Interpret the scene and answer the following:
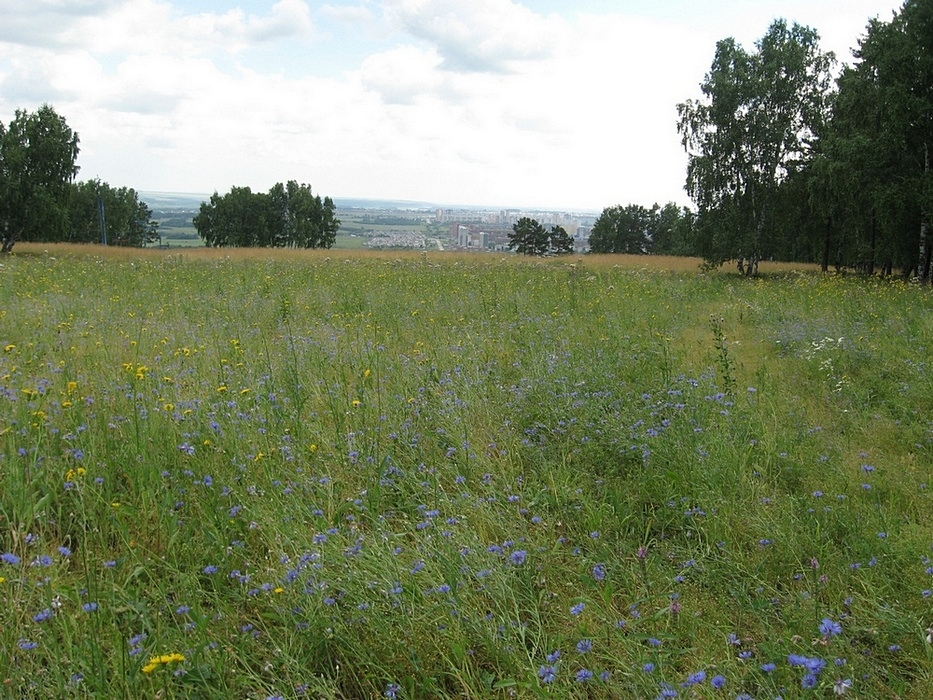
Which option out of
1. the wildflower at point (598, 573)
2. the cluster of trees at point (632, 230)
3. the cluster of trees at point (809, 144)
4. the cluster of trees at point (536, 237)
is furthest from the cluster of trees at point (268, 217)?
the wildflower at point (598, 573)

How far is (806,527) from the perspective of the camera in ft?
10.6

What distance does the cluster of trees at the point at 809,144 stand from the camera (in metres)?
18.9

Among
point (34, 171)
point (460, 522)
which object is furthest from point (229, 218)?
point (460, 522)

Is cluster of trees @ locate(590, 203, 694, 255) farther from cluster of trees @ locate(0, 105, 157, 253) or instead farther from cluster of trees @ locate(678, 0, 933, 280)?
cluster of trees @ locate(0, 105, 157, 253)

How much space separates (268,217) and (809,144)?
78.6 meters

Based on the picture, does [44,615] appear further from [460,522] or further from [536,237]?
[536,237]

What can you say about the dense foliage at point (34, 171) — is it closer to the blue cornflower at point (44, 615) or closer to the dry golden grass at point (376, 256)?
the dry golden grass at point (376, 256)

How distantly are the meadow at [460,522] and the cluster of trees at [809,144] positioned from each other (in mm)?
15960

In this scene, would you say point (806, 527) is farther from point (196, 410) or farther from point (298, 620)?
point (196, 410)

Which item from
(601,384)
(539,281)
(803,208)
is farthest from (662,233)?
(601,384)

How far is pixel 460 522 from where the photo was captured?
320cm

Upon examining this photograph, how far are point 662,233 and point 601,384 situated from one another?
287ft

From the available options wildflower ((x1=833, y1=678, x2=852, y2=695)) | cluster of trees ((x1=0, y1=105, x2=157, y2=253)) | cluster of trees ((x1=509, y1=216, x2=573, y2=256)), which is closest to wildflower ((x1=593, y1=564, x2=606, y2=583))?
wildflower ((x1=833, y1=678, x2=852, y2=695))

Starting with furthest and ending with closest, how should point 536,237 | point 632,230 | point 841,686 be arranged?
1. point 632,230
2. point 536,237
3. point 841,686
